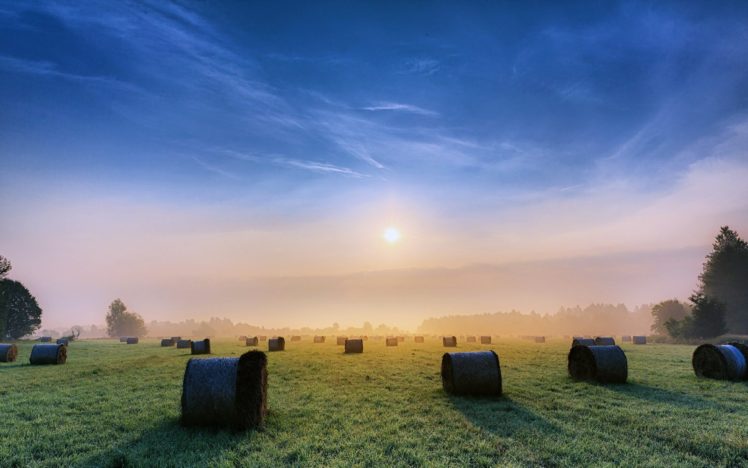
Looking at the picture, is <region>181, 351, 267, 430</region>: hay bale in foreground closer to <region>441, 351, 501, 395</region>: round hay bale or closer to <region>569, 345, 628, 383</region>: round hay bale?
<region>441, 351, 501, 395</region>: round hay bale

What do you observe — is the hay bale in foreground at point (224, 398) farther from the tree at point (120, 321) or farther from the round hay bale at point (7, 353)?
the tree at point (120, 321)

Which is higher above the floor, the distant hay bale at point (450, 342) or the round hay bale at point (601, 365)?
the round hay bale at point (601, 365)

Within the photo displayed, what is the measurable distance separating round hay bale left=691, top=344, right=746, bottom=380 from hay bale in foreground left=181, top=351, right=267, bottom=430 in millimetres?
21059

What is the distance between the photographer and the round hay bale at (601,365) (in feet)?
59.3

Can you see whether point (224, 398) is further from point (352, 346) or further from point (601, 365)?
point (352, 346)

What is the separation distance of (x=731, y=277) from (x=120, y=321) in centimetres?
18533

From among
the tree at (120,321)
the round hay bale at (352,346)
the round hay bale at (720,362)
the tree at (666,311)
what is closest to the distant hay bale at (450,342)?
the round hay bale at (352,346)

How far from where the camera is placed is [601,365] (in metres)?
18.1

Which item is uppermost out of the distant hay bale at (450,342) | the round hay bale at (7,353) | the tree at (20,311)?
the tree at (20,311)

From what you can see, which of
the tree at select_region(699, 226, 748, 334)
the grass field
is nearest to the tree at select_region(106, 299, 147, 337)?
the grass field

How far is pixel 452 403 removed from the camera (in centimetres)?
1389

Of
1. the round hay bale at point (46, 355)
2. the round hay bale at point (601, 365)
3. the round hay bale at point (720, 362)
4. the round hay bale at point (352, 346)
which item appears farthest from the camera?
the round hay bale at point (352, 346)

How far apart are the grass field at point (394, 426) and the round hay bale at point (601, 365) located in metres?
0.76

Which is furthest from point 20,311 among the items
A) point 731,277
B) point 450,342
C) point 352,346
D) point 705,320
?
point 731,277
